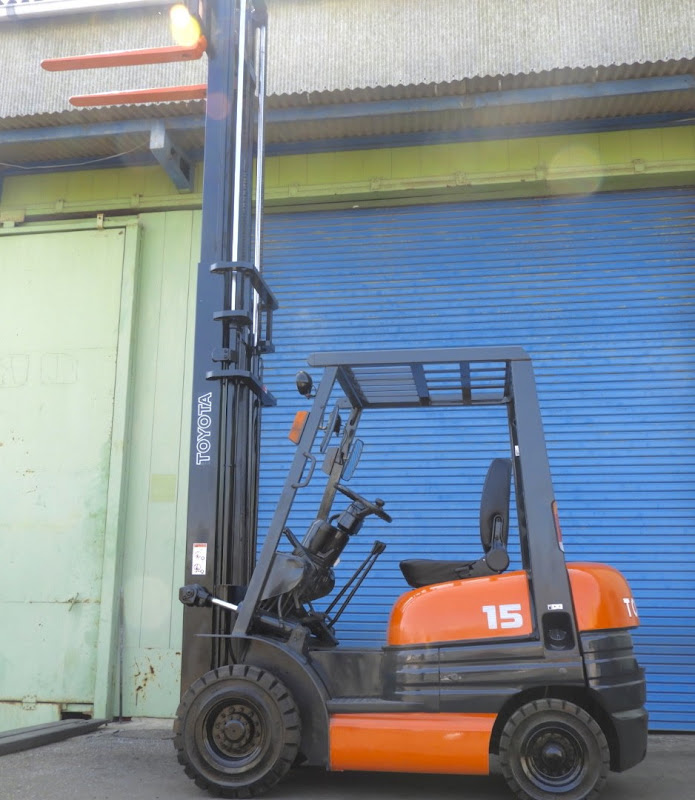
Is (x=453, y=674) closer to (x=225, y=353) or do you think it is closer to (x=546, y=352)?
(x=225, y=353)

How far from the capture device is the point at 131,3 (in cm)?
790

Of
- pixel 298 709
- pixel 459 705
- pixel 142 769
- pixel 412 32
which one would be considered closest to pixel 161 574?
pixel 142 769

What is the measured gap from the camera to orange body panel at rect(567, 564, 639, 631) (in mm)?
4023

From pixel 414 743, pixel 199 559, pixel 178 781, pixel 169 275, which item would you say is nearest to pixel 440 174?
pixel 169 275

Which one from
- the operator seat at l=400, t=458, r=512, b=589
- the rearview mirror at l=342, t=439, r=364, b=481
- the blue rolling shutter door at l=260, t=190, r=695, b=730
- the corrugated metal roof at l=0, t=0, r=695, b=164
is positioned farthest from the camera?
the corrugated metal roof at l=0, t=0, r=695, b=164

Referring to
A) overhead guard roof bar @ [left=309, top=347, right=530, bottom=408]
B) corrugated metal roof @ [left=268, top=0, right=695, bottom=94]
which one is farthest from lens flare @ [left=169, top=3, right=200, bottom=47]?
corrugated metal roof @ [left=268, top=0, right=695, bottom=94]

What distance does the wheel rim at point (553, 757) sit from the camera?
385 centimetres

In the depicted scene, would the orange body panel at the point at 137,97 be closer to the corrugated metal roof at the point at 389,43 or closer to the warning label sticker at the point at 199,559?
the corrugated metal roof at the point at 389,43

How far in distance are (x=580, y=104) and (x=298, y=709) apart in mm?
5642

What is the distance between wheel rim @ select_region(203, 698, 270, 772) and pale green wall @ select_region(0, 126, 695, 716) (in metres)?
3.24

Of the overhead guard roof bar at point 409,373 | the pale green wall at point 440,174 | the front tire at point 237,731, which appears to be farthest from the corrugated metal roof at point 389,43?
the front tire at point 237,731

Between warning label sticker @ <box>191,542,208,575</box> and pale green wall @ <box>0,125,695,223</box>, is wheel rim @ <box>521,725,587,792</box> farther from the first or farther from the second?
pale green wall @ <box>0,125,695,223</box>

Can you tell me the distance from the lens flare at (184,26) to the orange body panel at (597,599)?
366 cm

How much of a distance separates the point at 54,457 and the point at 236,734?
4462mm
